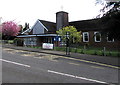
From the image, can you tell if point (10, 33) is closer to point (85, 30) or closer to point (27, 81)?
point (85, 30)

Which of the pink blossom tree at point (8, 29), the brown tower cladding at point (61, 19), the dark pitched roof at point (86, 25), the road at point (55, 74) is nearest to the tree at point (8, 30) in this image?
the pink blossom tree at point (8, 29)

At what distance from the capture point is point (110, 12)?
36.3 feet

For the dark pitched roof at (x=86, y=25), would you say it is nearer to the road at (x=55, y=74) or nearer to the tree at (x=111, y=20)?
the tree at (x=111, y=20)

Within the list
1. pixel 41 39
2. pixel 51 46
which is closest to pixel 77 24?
pixel 41 39

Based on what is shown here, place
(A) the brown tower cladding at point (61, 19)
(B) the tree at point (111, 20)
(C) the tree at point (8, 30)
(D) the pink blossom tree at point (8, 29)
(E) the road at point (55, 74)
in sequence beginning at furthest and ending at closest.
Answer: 1. (D) the pink blossom tree at point (8, 29)
2. (C) the tree at point (8, 30)
3. (A) the brown tower cladding at point (61, 19)
4. (B) the tree at point (111, 20)
5. (E) the road at point (55, 74)

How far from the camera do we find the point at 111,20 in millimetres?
10383

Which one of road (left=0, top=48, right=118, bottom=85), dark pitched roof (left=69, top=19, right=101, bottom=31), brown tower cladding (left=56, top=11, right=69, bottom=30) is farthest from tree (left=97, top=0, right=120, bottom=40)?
brown tower cladding (left=56, top=11, right=69, bottom=30)

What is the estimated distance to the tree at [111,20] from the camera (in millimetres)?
10594

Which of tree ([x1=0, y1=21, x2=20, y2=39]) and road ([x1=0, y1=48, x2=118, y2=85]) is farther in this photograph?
tree ([x1=0, y1=21, x2=20, y2=39])

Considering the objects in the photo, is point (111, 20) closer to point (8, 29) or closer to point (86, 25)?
point (86, 25)

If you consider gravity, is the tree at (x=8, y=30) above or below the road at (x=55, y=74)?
above

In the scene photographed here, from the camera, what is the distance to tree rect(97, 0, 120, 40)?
1059 cm

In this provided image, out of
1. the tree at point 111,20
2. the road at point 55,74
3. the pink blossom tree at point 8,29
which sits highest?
the pink blossom tree at point 8,29

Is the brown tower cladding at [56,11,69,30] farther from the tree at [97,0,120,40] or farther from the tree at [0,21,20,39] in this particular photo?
the tree at [0,21,20,39]
